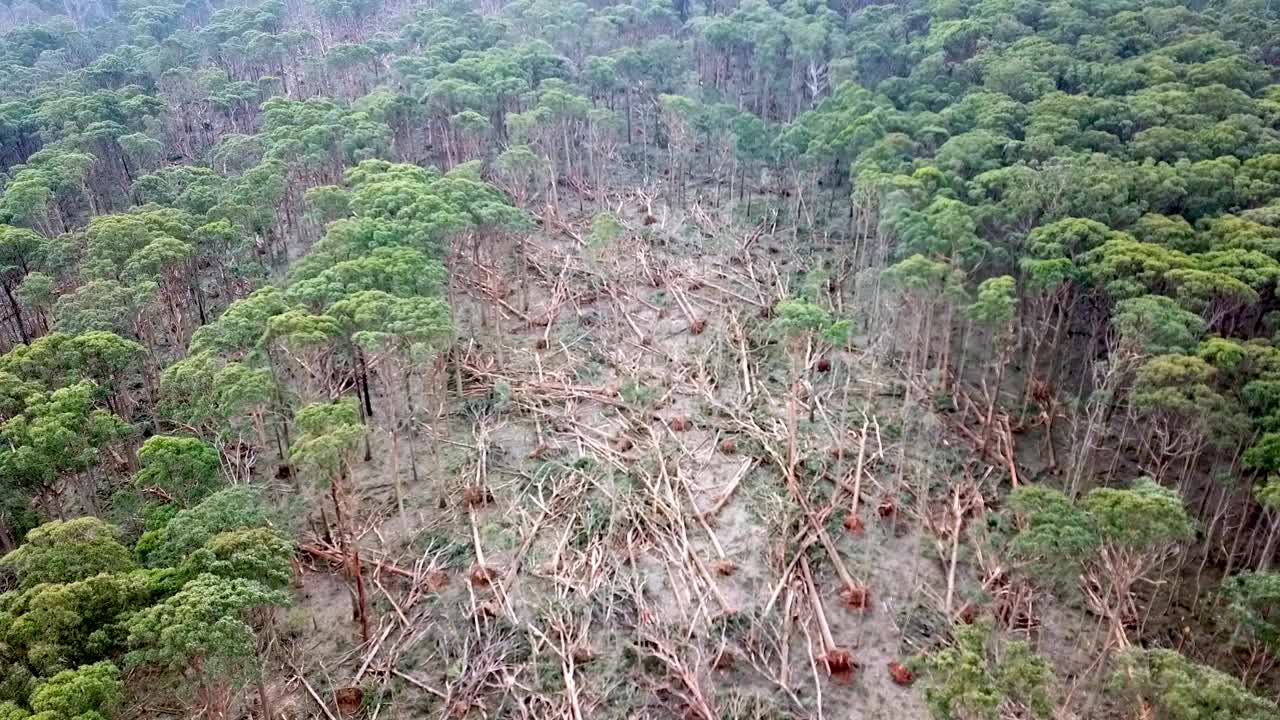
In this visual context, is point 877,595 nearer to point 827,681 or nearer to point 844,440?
point 827,681

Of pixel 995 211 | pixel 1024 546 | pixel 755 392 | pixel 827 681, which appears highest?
pixel 995 211

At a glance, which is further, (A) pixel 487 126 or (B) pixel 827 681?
(A) pixel 487 126

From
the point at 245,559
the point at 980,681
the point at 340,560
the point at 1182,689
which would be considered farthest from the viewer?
the point at 340,560

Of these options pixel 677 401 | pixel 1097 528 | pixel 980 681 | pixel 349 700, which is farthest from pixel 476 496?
pixel 1097 528

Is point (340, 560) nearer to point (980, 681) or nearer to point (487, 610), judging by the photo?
point (487, 610)

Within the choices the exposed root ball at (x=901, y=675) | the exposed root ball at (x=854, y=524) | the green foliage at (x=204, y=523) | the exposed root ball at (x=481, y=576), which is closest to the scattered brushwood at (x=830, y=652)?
the exposed root ball at (x=901, y=675)

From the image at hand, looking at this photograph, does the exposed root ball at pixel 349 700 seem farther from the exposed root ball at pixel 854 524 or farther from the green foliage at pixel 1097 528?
the green foliage at pixel 1097 528

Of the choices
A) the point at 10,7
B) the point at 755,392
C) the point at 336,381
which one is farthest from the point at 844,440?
the point at 10,7
